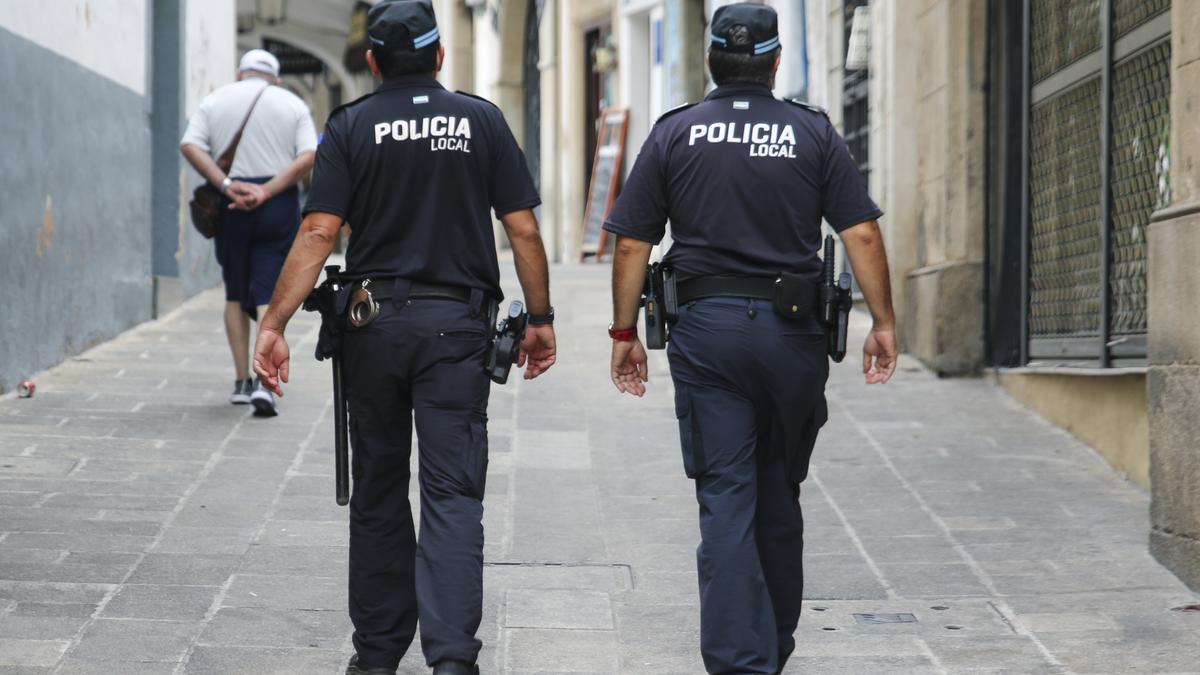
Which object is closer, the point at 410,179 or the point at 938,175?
the point at 410,179

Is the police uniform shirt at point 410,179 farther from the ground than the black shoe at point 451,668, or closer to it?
farther from the ground

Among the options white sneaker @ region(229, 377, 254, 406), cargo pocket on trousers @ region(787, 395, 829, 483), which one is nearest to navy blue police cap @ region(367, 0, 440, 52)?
cargo pocket on trousers @ region(787, 395, 829, 483)

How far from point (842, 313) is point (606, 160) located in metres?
17.1

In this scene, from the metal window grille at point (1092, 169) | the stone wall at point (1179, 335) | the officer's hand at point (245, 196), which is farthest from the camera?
the officer's hand at point (245, 196)

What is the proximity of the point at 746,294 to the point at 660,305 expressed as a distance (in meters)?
0.24

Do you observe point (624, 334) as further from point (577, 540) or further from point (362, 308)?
point (577, 540)

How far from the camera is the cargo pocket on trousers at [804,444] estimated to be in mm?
Answer: 4367

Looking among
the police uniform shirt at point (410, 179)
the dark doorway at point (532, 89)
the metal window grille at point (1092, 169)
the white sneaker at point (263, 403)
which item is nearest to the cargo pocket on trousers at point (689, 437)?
the police uniform shirt at point (410, 179)

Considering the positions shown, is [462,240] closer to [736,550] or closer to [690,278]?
[690,278]

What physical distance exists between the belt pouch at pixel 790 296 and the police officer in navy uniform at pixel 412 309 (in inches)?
24.9

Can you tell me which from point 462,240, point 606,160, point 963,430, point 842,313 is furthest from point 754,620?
point 606,160

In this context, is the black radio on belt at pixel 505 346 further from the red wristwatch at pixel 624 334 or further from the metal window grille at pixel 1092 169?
the metal window grille at pixel 1092 169

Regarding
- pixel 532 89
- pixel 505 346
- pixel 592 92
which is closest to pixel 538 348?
pixel 505 346

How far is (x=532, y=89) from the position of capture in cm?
2733
